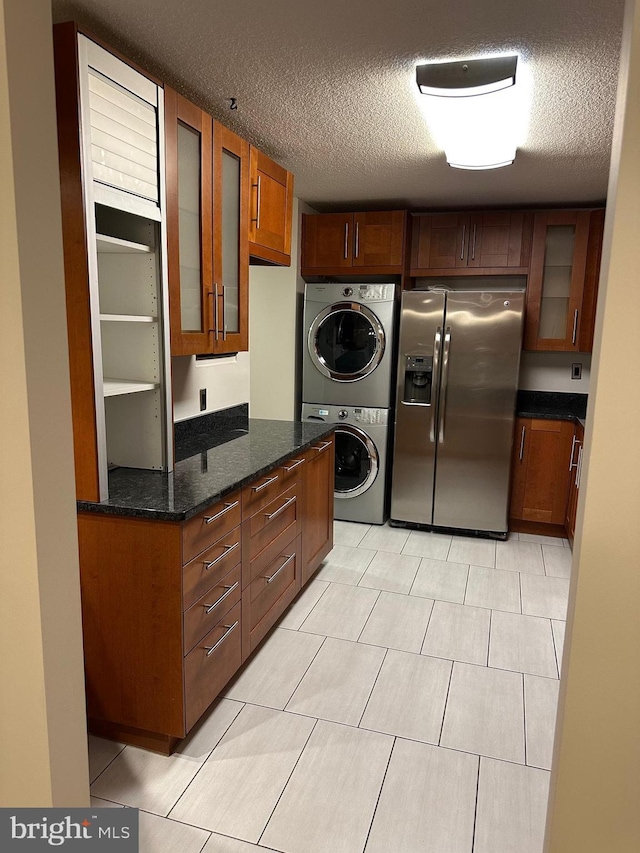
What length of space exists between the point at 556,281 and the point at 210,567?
326 cm

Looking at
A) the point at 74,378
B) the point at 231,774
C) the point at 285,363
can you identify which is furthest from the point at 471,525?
the point at 74,378

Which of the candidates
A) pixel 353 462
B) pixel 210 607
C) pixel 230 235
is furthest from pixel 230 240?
pixel 353 462

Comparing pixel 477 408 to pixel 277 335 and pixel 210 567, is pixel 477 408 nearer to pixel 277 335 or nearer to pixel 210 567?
pixel 277 335

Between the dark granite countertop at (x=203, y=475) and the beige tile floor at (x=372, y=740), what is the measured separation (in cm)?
86

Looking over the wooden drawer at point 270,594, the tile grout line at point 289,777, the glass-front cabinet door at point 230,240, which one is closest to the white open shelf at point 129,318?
the glass-front cabinet door at point 230,240

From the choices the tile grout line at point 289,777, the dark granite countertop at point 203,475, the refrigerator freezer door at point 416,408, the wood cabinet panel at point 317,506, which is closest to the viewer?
the tile grout line at point 289,777

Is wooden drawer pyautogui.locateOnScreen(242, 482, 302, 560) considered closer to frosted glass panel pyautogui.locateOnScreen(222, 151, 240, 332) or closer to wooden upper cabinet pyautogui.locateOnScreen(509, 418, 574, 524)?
frosted glass panel pyautogui.locateOnScreen(222, 151, 240, 332)

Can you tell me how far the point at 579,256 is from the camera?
403cm

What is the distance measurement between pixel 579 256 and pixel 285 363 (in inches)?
84.9

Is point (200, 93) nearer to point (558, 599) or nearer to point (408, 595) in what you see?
point (408, 595)

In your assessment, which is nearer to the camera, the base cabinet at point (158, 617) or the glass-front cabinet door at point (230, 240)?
the base cabinet at point (158, 617)

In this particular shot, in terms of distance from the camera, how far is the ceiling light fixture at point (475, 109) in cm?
209

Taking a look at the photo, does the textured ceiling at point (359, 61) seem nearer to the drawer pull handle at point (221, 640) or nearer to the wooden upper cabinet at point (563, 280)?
the wooden upper cabinet at point (563, 280)

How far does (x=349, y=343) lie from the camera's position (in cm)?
430
